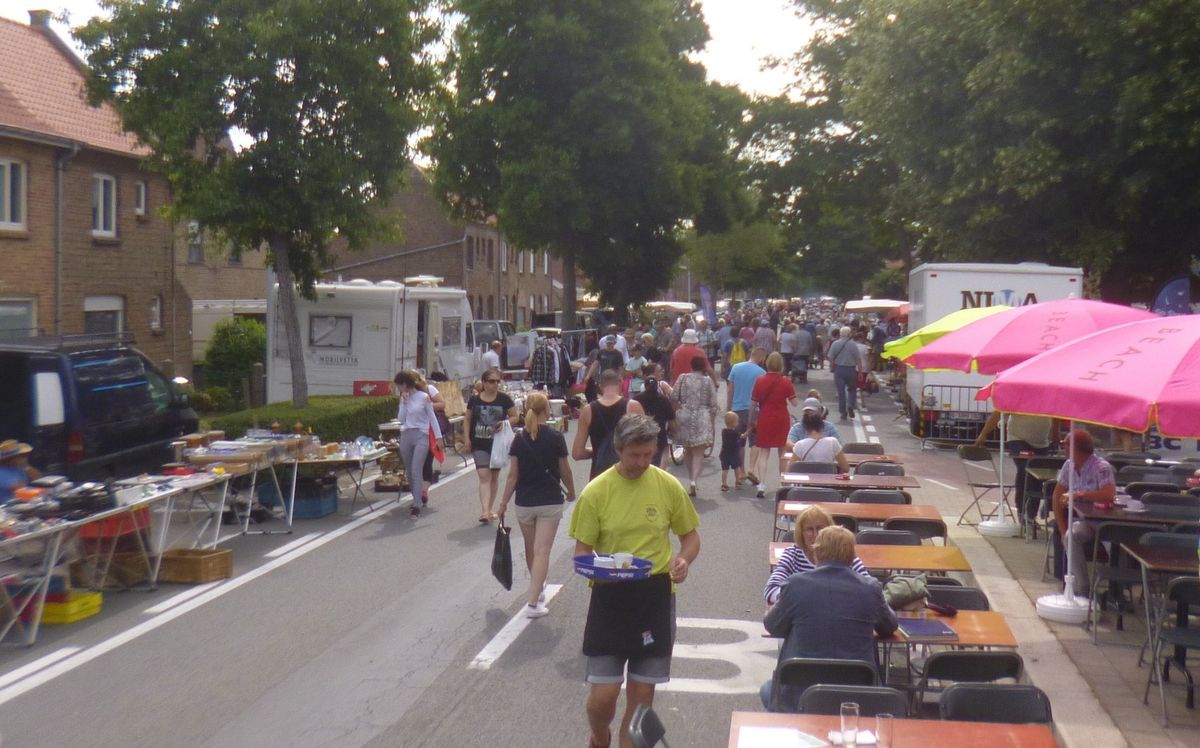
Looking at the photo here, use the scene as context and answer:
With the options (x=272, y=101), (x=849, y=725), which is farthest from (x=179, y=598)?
(x=272, y=101)

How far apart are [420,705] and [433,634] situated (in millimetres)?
1723

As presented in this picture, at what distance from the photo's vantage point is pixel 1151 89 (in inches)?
844

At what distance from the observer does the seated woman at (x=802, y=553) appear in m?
6.84

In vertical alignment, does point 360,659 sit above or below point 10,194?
below

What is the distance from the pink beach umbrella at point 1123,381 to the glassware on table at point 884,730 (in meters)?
2.34

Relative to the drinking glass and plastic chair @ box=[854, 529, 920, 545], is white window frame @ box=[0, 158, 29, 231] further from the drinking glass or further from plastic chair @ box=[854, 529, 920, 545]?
the drinking glass

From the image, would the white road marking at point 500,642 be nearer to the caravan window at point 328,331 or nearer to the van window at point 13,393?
the van window at point 13,393

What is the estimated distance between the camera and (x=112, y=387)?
41.4 feet

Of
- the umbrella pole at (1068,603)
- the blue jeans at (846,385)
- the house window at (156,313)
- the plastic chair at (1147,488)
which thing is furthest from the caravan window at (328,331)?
the umbrella pole at (1068,603)

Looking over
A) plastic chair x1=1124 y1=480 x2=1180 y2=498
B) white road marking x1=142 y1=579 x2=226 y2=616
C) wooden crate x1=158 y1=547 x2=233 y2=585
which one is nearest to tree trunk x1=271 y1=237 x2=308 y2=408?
Answer: wooden crate x1=158 y1=547 x2=233 y2=585

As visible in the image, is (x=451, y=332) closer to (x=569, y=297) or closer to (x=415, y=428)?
(x=415, y=428)

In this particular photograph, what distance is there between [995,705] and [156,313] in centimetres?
2869

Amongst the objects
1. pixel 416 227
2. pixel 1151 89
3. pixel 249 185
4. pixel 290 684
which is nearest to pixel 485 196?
pixel 416 227

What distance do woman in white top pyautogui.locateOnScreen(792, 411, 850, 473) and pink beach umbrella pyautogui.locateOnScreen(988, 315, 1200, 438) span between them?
4.94 m
